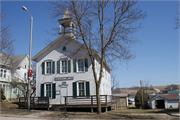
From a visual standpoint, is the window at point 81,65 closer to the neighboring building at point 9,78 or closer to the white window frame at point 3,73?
the neighboring building at point 9,78

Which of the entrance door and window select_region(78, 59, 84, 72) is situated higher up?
window select_region(78, 59, 84, 72)

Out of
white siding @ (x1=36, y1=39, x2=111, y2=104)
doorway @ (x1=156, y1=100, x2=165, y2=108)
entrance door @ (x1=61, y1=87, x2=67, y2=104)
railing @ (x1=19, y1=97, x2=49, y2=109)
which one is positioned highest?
white siding @ (x1=36, y1=39, x2=111, y2=104)

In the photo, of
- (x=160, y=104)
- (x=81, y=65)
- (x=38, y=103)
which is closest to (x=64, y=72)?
(x=81, y=65)

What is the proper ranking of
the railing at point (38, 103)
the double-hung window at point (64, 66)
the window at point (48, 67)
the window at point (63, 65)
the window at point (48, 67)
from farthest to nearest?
the window at point (48, 67), the window at point (48, 67), the double-hung window at point (64, 66), the window at point (63, 65), the railing at point (38, 103)

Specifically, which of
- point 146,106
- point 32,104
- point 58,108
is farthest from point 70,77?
point 146,106

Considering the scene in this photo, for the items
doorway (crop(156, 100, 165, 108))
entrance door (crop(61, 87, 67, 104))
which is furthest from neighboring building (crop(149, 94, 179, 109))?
entrance door (crop(61, 87, 67, 104))

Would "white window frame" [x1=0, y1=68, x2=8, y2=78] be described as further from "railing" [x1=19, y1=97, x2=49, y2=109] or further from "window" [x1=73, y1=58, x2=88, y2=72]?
"window" [x1=73, y1=58, x2=88, y2=72]

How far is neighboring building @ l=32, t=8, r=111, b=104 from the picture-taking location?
20.7 meters

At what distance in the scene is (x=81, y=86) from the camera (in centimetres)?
2088

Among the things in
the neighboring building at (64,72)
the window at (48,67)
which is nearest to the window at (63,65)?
the neighboring building at (64,72)

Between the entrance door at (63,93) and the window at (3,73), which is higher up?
the window at (3,73)

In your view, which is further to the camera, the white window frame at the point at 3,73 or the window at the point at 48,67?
the white window frame at the point at 3,73

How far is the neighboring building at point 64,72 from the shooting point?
20.7 meters

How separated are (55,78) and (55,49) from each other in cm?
380
